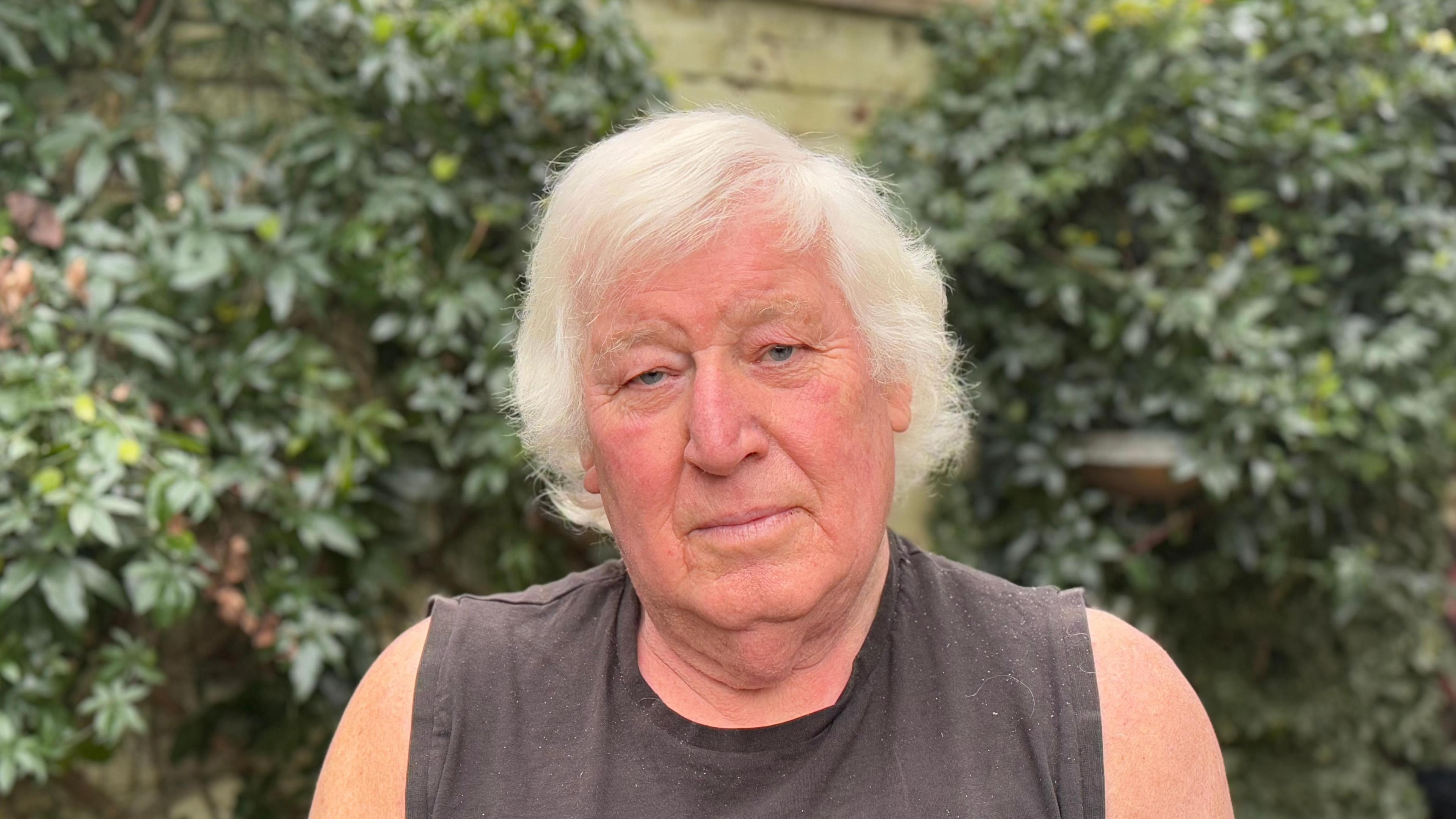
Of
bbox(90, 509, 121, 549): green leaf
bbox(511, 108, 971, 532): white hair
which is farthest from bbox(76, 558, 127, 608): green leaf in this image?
bbox(511, 108, 971, 532): white hair

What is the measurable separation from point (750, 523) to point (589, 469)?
0.95ft

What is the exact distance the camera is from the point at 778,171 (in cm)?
138

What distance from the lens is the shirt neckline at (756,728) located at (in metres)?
1.39

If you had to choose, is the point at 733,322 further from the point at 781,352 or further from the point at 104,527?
the point at 104,527

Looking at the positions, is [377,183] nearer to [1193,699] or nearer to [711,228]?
[711,228]

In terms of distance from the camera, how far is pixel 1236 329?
3.08 metres

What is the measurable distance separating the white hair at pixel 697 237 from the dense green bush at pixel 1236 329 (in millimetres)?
1804

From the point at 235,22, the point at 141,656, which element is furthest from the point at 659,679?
the point at 235,22

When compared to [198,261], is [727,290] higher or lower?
higher

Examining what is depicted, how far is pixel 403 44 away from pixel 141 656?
130 cm

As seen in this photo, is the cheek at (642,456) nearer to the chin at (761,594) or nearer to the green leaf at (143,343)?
the chin at (761,594)

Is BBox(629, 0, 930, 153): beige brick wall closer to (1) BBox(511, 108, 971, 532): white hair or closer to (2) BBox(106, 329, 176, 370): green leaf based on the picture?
(2) BBox(106, 329, 176, 370): green leaf

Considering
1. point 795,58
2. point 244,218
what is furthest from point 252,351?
point 795,58

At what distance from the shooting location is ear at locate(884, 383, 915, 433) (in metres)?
1.46
